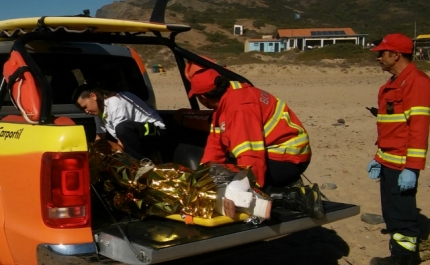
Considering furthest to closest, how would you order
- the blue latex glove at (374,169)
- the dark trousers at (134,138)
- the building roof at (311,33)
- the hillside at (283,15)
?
the hillside at (283,15), the building roof at (311,33), the blue latex glove at (374,169), the dark trousers at (134,138)

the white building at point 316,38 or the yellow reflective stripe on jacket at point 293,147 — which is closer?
the yellow reflective stripe on jacket at point 293,147

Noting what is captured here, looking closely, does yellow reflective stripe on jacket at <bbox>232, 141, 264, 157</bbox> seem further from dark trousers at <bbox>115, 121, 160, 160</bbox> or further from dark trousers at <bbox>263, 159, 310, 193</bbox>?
dark trousers at <bbox>115, 121, 160, 160</bbox>

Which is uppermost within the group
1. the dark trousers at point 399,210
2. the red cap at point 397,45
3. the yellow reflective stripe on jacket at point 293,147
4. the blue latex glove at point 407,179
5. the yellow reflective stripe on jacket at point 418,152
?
the red cap at point 397,45

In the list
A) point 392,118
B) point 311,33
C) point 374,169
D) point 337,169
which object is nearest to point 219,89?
point 392,118

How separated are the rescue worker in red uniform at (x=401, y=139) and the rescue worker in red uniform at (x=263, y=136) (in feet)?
2.98

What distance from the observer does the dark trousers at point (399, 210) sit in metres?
4.91

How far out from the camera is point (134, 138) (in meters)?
4.66

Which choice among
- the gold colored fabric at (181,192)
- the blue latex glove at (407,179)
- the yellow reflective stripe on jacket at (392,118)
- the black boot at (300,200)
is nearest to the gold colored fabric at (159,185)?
the gold colored fabric at (181,192)

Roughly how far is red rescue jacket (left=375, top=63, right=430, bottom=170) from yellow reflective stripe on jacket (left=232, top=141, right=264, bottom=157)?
1402 millimetres

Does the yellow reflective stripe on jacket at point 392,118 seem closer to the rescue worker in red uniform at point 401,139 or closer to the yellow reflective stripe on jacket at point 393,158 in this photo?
the rescue worker in red uniform at point 401,139

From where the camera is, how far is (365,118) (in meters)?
13.8

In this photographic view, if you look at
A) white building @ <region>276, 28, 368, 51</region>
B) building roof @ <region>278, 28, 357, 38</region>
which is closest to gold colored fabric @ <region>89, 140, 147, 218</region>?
white building @ <region>276, 28, 368, 51</region>

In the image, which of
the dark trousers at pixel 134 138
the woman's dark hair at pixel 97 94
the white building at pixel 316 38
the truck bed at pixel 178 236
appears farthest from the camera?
the white building at pixel 316 38

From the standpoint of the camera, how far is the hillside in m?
92.3
